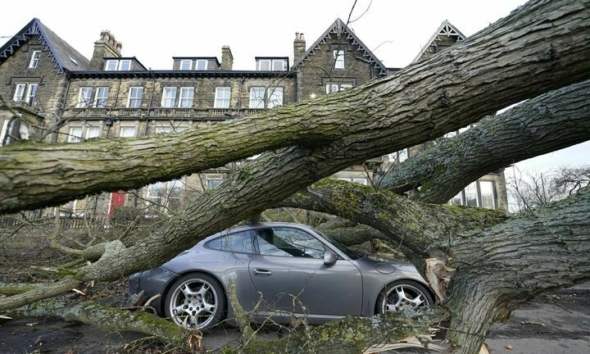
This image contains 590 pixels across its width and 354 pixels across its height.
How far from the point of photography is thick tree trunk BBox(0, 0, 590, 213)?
1.28 metres

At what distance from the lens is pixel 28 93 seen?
21.2 metres

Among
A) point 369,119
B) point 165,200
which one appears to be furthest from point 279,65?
point 369,119

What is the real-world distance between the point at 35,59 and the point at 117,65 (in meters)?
5.08

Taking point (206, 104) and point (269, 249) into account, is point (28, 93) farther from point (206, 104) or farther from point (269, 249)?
point (269, 249)

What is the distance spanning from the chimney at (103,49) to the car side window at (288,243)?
24.2 metres

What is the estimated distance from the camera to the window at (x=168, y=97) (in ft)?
70.7

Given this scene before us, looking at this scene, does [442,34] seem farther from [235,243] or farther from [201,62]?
[235,243]

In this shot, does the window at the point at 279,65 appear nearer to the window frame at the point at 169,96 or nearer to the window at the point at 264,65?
the window at the point at 264,65

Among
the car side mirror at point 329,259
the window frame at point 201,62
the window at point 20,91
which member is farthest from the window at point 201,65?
the car side mirror at point 329,259

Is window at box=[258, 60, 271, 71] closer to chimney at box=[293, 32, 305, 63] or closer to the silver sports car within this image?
chimney at box=[293, 32, 305, 63]

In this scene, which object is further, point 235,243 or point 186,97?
point 186,97

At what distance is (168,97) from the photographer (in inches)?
852

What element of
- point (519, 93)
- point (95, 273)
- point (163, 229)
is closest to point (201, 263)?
point (95, 273)

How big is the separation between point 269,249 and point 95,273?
2214 mm
